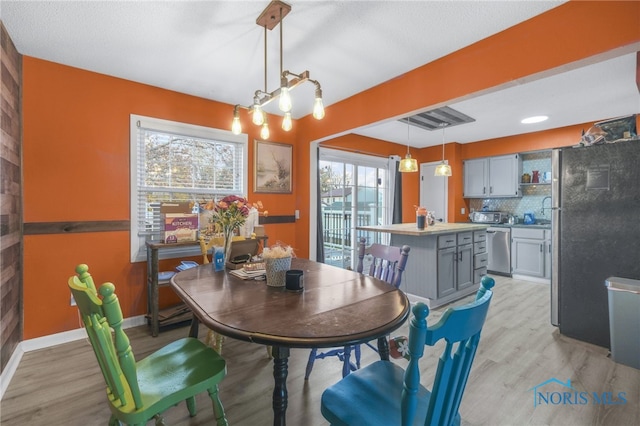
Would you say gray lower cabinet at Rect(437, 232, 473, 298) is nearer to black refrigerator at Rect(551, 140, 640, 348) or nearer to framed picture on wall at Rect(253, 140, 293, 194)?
black refrigerator at Rect(551, 140, 640, 348)

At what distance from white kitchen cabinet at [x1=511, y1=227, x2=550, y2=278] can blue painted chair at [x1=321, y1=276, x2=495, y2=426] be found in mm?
4427

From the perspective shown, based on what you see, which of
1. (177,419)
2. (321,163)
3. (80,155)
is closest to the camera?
(177,419)

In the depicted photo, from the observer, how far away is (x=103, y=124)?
2756 mm

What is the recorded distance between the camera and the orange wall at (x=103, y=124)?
2055mm

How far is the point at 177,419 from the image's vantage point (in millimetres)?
1653

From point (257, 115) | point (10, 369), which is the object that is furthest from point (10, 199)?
point (257, 115)

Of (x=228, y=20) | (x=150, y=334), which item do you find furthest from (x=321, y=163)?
(x=150, y=334)

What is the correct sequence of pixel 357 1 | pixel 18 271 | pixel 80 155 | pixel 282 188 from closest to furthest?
pixel 357 1
pixel 18 271
pixel 80 155
pixel 282 188

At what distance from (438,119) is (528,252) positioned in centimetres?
266

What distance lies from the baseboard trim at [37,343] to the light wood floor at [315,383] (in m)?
0.04

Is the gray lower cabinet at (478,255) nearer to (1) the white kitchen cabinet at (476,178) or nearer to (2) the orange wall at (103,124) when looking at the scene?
(1) the white kitchen cabinet at (476,178)

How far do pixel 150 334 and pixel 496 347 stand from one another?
3.10 meters

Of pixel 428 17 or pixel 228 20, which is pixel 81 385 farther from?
pixel 428 17

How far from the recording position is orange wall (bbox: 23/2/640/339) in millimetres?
2055
